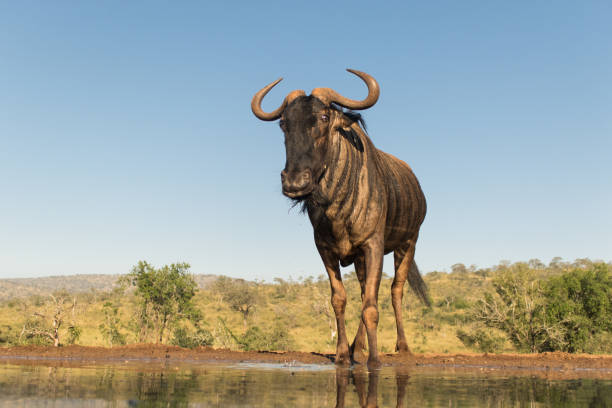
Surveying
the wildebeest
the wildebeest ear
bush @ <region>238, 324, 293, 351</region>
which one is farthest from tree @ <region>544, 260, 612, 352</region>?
the wildebeest ear

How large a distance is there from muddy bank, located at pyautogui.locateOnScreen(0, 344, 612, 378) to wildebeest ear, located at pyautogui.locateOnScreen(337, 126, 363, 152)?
295cm

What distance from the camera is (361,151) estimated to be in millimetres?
7410

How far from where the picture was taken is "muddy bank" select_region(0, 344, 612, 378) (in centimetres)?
700

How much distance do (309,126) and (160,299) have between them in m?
20.5

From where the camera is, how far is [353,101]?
6.86 metres

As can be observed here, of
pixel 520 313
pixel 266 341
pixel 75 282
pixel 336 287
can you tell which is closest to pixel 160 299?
pixel 266 341

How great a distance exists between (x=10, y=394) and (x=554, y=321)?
21301 millimetres

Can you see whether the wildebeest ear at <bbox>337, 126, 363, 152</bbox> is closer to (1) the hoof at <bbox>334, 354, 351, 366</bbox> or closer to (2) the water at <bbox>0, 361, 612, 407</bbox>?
(1) the hoof at <bbox>334, 354, 351, 366</bbox>

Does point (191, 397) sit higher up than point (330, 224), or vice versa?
point (330, 224)

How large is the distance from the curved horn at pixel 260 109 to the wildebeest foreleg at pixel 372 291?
206 centimetres

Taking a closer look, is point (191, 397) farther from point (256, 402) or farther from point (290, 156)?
point (290, 156)

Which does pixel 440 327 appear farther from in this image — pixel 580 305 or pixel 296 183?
pixel 296 183

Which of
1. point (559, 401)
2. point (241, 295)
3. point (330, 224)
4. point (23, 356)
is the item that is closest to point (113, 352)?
point (23, 356)

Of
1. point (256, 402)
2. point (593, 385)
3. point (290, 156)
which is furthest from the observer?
point (290, 156)
